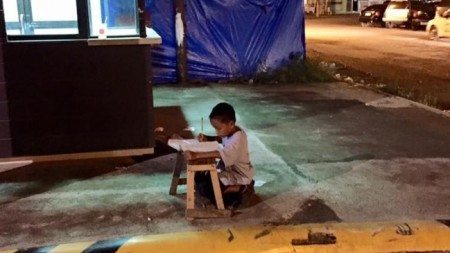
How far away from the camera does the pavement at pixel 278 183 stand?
16.7 feet

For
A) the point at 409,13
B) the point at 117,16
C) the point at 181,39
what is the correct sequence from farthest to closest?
1. the point at 409,13
2. the point at 181,39
3. the point at 117,16

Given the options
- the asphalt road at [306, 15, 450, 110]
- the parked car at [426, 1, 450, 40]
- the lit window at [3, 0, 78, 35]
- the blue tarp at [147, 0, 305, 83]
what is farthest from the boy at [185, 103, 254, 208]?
the parked car at [426, 1, 450, 40]

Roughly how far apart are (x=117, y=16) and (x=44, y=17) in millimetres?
794

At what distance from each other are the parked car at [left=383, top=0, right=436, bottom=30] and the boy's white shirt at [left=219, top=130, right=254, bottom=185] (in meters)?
25.3

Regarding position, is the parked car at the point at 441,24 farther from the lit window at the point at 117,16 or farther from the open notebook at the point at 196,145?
the open notebook at the point at 196,145

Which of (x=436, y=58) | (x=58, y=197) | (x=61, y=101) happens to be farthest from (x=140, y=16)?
(x=436, y=58)

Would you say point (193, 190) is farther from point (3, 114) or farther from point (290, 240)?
point (3, 114)

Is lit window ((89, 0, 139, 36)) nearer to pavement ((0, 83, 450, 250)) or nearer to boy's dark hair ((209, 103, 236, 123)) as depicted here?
pavement ((0, 83, 450, 250))

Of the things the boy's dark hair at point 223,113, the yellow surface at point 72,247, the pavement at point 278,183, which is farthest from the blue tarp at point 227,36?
the yellow surface at point 72,247

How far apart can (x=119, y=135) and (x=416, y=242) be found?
3.50 metres

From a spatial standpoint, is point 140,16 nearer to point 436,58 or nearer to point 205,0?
point 205,0

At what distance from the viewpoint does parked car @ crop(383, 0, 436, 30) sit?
28469 millimetres

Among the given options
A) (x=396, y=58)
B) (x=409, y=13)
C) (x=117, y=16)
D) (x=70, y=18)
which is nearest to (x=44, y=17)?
(x=70, y=18)

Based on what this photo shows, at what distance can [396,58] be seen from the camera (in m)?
17.8
